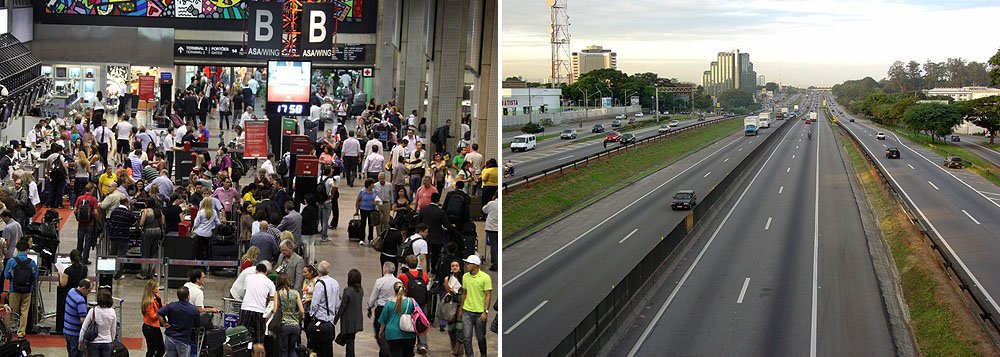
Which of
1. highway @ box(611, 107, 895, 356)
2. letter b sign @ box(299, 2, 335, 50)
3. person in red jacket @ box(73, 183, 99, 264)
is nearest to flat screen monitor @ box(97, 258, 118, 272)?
person in red jacket @ box(73, 183, 99, 264)

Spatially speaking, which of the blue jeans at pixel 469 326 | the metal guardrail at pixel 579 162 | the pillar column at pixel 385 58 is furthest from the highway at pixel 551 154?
the pillar column at pixel 385 58

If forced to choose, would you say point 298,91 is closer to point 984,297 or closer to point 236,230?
point 236,230

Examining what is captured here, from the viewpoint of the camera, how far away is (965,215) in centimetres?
1492

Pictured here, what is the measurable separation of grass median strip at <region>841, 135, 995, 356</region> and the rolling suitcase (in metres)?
9.90

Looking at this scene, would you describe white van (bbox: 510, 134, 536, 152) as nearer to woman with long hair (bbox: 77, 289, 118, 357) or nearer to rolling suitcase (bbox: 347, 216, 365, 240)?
woman with long hair (bbox: 77, 289, 118, 357)

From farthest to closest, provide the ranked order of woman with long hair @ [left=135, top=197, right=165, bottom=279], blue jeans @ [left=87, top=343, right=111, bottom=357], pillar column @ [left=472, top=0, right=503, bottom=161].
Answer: pillar column @ [left=472, top=0, right=503, bottom=161] < woman with long hair @ [left=135, top=197, right=165, bottom=279] < blue jeans @ [left=87, top=343, right=111, bottom=357]

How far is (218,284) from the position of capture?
19.9 metres

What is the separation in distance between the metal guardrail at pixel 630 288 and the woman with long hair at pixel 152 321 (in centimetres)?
503

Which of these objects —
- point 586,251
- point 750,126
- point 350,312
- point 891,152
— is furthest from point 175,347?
point 750,126

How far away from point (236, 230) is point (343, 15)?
4486 centimetres

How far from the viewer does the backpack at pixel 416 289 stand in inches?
606

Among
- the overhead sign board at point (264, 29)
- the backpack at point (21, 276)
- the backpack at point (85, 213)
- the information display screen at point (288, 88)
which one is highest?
the overhead sign board at point (264, 29)

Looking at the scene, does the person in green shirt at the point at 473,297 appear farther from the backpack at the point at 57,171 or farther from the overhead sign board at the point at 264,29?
the overhead sign board at the point at 264,29

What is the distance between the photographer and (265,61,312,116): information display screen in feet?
109
